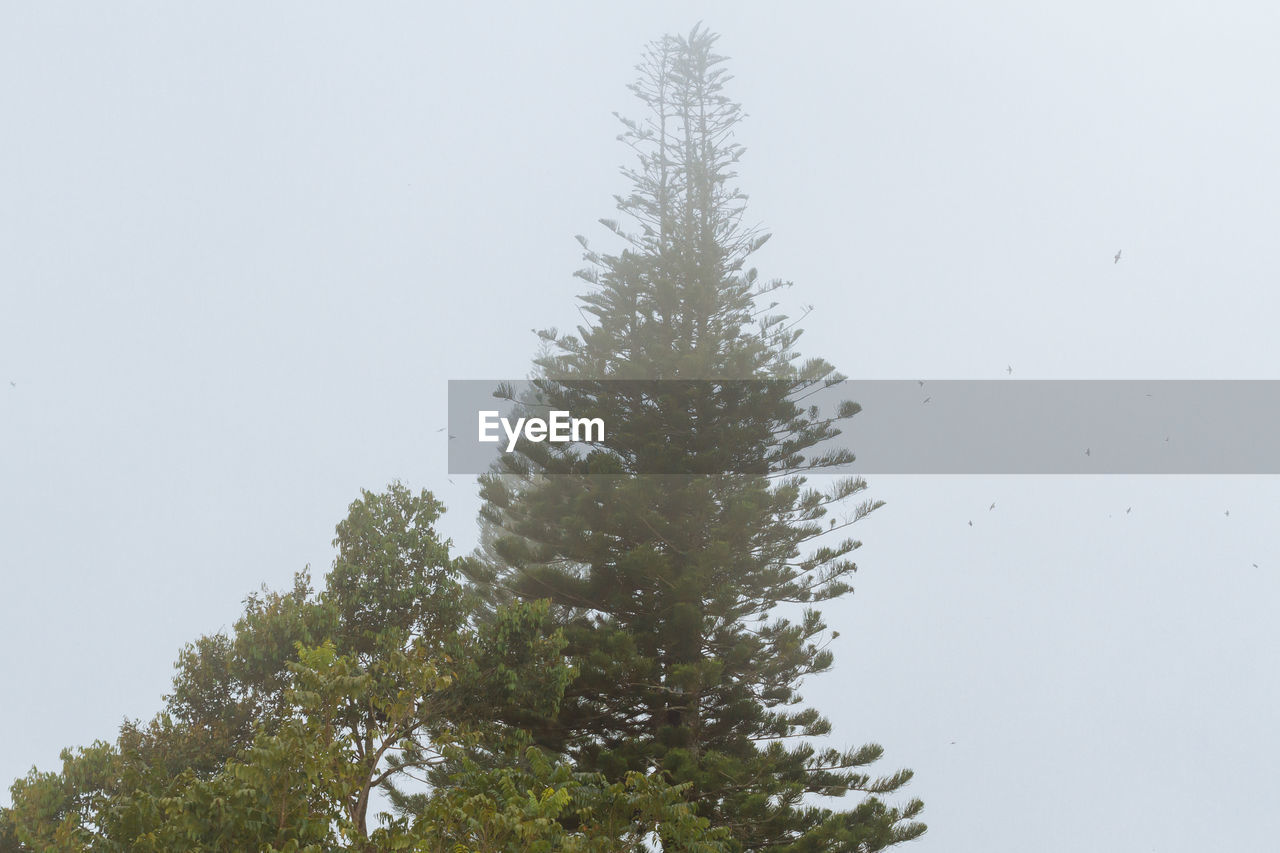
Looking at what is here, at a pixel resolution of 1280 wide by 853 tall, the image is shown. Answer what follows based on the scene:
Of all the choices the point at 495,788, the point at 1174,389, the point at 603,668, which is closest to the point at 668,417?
the point at 603,668

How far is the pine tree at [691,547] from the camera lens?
31.0 ft

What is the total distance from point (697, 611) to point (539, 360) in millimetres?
3718

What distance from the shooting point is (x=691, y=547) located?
1078cm

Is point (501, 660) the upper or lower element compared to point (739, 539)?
lower

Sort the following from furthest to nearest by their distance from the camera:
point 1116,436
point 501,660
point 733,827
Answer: point 1116,436
point 733,827
point 501,660

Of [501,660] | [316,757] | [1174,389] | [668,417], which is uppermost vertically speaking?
[1174,389]

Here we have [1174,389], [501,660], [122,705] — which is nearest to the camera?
[501,660]

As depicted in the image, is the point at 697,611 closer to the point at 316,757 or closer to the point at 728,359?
the point at 728,359

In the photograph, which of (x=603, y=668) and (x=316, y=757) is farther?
(x=603, y=668)

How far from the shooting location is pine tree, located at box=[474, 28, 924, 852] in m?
9.45

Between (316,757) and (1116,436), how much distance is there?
36497 mm

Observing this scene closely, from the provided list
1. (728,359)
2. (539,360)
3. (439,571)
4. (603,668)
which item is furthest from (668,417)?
(439,571)

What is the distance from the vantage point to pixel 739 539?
10.9 meters

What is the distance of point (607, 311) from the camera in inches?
502
